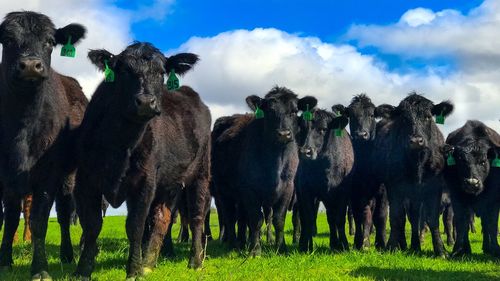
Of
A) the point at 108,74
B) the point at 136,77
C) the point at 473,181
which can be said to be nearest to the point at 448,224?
the point at 473,181

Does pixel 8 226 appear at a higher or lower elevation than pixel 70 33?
lower

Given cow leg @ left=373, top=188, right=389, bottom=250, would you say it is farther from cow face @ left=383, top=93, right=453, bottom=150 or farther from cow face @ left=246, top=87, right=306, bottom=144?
cow face @ left=246, top=87, right=306, bottom=144

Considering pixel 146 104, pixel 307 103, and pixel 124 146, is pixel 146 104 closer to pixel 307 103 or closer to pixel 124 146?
pixel 124 146

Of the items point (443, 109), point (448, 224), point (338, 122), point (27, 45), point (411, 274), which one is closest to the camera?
point (27, 45)

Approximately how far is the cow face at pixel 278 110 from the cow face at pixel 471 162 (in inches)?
129

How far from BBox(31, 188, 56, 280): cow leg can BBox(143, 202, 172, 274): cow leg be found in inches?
54.4

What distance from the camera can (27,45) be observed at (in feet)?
21.2

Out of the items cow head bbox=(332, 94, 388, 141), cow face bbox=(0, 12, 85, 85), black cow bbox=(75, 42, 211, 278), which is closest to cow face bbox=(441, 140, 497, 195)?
cow head bbox=(332, 94, 388, 141)

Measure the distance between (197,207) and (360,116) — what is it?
16.3 ft

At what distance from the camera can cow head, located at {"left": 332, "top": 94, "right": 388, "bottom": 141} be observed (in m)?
12.4

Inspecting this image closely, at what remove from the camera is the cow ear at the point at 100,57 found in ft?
22.6

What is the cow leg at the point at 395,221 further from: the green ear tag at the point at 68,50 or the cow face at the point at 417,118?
the green ear tag at the point at 68,50

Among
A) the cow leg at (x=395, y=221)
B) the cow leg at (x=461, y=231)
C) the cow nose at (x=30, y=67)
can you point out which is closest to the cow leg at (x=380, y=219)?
the cow leg at (x=395, y=221)

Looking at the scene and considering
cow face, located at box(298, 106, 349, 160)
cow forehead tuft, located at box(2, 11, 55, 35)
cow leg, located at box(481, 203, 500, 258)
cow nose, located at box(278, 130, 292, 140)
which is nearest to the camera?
cow forehead tuft, located at box(2, 11, 55, 35)
